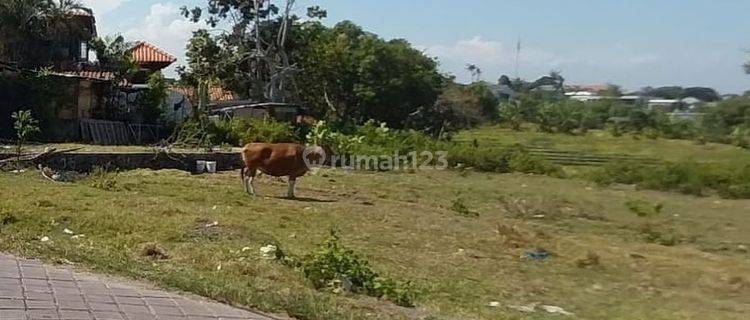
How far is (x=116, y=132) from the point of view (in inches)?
1057

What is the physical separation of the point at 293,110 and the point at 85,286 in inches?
1040

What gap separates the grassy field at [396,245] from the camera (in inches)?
263

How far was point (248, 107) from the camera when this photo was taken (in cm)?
3097

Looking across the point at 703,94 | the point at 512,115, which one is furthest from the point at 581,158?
the point at 703,94

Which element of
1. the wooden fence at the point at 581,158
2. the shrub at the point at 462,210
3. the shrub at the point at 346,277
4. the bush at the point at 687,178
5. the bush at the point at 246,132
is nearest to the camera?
the shrub at the point at 346,277

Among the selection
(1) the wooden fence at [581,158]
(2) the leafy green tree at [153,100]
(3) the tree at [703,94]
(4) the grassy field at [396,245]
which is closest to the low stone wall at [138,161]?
(4) the grassy field at [396,245]

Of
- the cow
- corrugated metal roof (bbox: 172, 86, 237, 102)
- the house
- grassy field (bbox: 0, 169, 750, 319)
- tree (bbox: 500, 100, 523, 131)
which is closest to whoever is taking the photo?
grassy field (bbox: 0, 169, 750, 319)

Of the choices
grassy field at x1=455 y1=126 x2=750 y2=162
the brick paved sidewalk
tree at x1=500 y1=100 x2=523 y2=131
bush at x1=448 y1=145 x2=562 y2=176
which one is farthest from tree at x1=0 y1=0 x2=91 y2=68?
tree at x1=500 y1=100 x2=523 y2=131

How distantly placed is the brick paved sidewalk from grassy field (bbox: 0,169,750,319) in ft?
0.95

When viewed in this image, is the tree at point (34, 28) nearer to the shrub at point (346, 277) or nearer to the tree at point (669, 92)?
the shrub at point (346, 277)

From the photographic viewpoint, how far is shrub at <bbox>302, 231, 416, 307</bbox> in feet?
22.6

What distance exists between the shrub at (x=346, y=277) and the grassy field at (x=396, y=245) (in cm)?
19

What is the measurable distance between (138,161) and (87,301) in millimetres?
14963

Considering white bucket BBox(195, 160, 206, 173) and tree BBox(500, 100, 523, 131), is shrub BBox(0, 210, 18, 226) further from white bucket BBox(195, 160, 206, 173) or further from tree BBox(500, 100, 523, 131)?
tree BBox(500, 100, 523, 131)
